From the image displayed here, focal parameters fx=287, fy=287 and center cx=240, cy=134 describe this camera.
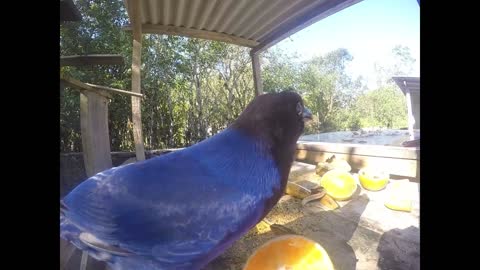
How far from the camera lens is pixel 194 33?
735 mm

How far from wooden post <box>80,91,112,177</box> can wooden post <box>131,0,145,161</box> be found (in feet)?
0.20

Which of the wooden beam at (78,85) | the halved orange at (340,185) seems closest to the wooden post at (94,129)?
the wooden beam at (78,85)

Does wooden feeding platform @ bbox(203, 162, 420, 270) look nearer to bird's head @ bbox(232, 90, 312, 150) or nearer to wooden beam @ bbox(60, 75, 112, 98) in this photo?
bird's head @ bbox(232, 90, 312, 150)

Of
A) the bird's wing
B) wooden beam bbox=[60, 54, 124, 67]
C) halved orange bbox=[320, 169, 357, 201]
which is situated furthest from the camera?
halved orange bbox=[320, 169, 357, 201]

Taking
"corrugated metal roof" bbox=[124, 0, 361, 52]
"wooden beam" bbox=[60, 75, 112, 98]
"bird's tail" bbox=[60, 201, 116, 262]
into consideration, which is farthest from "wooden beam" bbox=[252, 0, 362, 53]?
"bird's tail" bbox=[60, 201, 116, 262]

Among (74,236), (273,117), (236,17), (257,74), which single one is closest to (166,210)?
(74,236)

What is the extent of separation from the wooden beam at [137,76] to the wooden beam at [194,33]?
21mm

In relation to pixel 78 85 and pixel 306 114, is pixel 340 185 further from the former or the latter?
pixel 78 85

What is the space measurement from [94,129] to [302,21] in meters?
0.57

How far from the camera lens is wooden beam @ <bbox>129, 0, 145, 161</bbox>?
2.11ft

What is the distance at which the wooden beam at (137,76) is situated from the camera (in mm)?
643

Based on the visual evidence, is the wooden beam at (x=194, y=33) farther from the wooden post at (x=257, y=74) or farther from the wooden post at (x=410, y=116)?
the wooden post at (x=410, y=116)

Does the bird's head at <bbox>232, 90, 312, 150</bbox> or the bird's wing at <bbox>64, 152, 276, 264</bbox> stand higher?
the bird's head at <bbox>232, 90, 312, 150</bbox>
